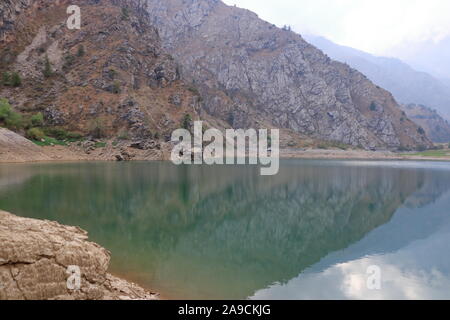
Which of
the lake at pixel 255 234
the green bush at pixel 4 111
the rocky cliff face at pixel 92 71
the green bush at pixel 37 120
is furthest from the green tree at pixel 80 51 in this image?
the lake at pixel 255 234

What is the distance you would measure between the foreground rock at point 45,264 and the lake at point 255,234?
337 centimetres

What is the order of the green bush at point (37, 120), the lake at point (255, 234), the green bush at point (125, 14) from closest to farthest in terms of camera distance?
the lake at point (255, 234) < the green bush at point (37, 120) < the green bush at point (125, 14)

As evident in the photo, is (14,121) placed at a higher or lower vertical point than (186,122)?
lower

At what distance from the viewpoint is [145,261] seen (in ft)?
56.5

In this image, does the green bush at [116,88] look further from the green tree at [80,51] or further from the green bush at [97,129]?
the green tree at [80,51]

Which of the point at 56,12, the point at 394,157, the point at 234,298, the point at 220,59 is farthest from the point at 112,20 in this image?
the point at 394,157

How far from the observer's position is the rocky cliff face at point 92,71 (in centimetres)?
9581

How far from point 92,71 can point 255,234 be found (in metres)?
96.8

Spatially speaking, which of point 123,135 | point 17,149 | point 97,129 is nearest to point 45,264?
point 17,149

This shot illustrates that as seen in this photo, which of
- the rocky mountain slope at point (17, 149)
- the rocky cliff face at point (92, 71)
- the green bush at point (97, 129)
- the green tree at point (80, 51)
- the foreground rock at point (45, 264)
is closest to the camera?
the foreground rock at point (45, 264)

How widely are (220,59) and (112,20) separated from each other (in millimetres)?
88073

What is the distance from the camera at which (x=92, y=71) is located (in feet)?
343

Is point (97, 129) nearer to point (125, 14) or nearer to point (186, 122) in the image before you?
point (186, 122)

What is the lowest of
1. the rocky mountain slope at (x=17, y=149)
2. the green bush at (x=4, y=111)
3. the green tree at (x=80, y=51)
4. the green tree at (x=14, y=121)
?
the rocky mountain slope at (x=17, y=149)
